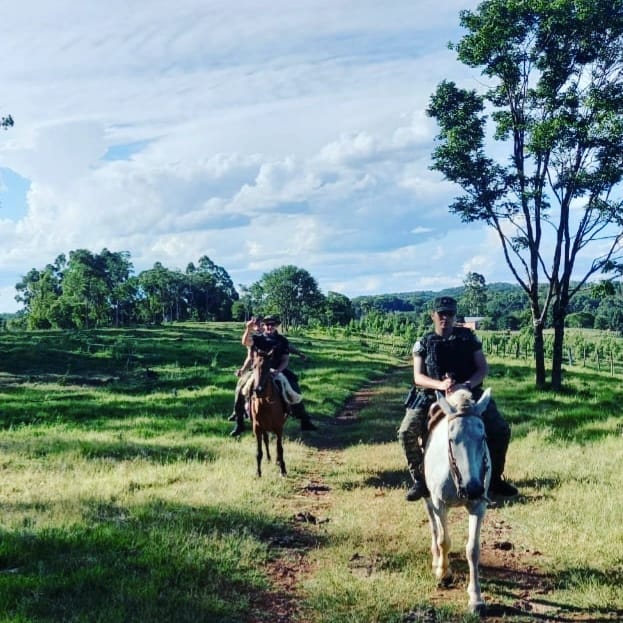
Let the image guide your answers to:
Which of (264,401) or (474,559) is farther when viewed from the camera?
(264,401)

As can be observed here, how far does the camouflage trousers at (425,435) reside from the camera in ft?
22.9

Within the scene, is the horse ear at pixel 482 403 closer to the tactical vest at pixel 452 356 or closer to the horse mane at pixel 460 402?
the horse mane at pixel 460 402

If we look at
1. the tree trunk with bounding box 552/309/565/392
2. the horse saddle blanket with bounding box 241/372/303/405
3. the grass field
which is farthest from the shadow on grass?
the tree trunk with bounding box 552/309/565/392

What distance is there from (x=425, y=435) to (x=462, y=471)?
146 cm

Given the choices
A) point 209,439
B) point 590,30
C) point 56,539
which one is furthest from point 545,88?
point 56,539

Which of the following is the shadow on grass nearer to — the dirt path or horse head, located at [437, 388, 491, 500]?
the dirt path

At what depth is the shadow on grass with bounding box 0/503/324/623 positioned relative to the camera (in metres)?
5.62

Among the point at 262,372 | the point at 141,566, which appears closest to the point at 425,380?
the point at 141,566

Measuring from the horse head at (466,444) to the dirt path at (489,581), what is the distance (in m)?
1.14

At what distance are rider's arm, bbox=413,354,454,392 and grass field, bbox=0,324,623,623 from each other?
210 centimetres

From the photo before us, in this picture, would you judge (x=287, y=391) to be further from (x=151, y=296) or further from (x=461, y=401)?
(x=151, y=296)

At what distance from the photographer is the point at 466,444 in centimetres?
591

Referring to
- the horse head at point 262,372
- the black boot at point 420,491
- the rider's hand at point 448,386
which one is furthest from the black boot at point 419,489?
the horse head at point 262,372

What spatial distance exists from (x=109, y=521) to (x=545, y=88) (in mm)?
20413
